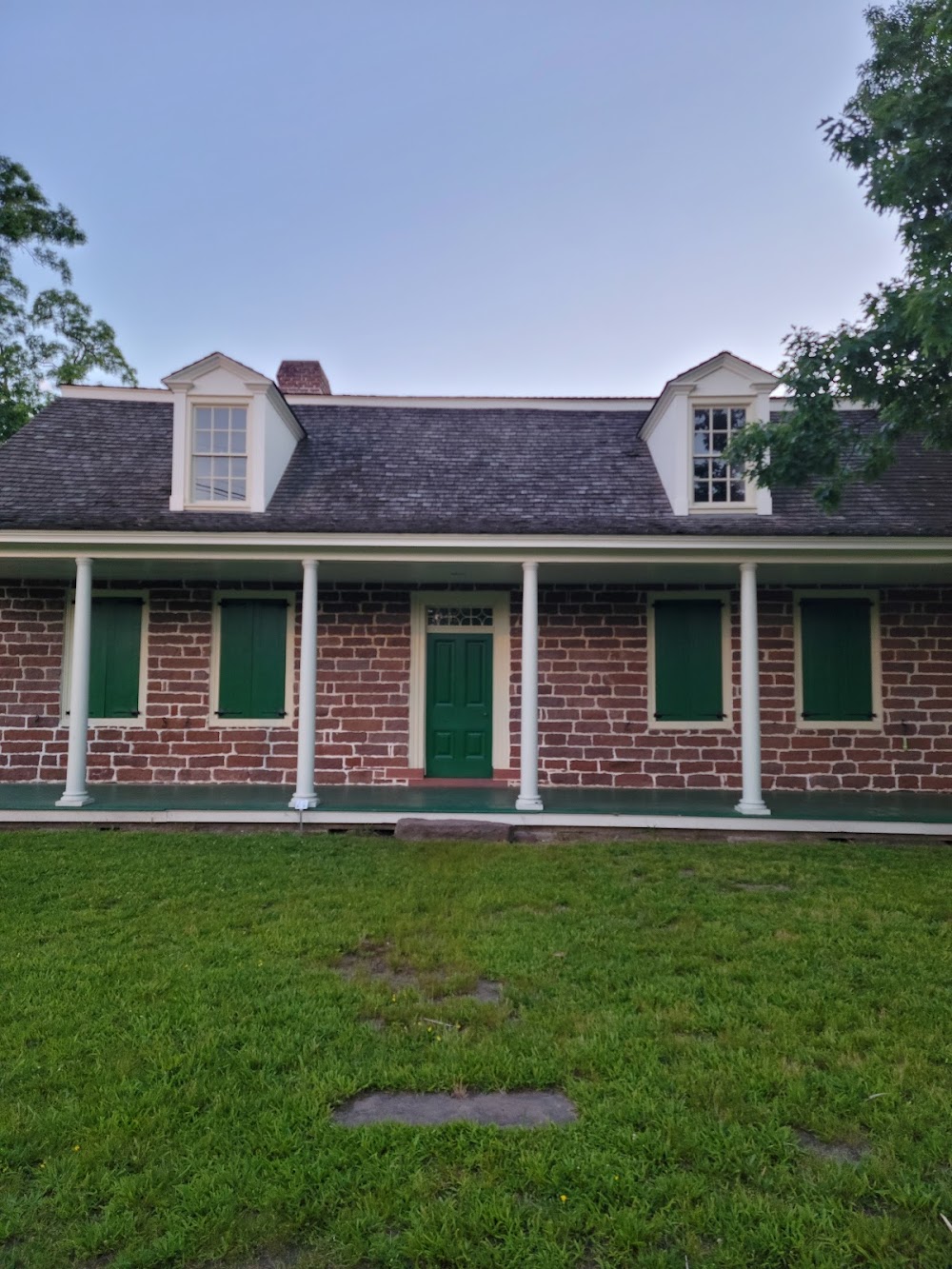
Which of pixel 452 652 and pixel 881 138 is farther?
pixel 452 652

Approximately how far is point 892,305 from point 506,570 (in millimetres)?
4664

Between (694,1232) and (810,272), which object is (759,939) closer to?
(694,1232)

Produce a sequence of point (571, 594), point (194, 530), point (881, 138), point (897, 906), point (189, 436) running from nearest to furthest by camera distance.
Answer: point (897, 906), point (881, 138), point (194, 530), point (189, 436), point (571, 594)

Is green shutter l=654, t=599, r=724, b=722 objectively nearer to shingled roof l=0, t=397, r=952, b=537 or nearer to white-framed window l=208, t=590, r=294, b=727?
shingled roof l=0, t=397, r=952, b=537

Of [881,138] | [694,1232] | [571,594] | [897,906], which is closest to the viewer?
[694,1232]

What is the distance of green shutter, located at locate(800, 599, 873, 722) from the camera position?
9.20 meters

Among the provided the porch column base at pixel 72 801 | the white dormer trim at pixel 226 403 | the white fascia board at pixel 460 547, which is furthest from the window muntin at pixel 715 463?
the porch column base at pixel 72 801

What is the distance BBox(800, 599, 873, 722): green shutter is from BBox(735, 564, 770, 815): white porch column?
70.5 inches

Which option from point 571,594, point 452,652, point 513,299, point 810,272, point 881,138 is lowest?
point 452,652

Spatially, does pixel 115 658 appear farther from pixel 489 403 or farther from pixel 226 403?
pixel 489 403

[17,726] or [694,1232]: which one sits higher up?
[17,726]

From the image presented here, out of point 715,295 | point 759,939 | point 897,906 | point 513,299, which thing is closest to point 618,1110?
point 759,939

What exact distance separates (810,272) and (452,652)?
8.03 m

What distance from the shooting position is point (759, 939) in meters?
4.52
